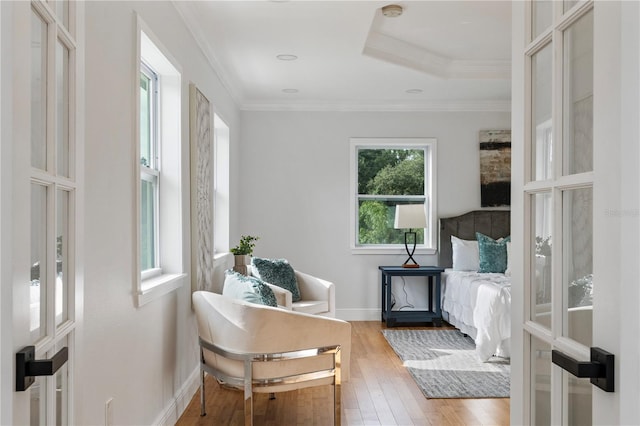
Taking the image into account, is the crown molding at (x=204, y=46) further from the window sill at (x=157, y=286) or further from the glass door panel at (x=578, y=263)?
the glass door panel at (x=578, y=263)

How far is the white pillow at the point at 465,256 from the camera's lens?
6.43m

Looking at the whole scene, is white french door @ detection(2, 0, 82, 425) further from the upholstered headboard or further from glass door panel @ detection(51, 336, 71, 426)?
the upholstered headboard

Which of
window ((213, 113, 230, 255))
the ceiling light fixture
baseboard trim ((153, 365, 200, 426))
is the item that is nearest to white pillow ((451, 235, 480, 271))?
window ((213, 113, 230, 255))

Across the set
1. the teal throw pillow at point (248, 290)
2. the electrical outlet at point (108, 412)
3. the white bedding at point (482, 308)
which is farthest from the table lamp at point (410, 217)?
the electrical outlet at point (108, 412)

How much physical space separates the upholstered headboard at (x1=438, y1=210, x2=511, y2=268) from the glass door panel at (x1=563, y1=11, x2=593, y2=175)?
560 cm

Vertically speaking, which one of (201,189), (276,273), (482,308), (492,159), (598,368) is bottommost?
(482,308)

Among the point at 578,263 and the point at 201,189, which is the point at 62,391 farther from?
the point at 201,189

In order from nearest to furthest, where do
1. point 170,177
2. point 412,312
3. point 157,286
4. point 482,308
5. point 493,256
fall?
point 157,286 < point 170,177 < point 482,308 < point 493,256 < point 412,312

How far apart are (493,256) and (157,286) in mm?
4203

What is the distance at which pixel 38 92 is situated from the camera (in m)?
1.16

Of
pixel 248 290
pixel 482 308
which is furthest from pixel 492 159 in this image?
pixel 248 290

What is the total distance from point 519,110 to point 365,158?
546 cm

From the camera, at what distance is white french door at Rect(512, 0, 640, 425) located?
0.96m

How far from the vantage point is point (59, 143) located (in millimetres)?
1297
